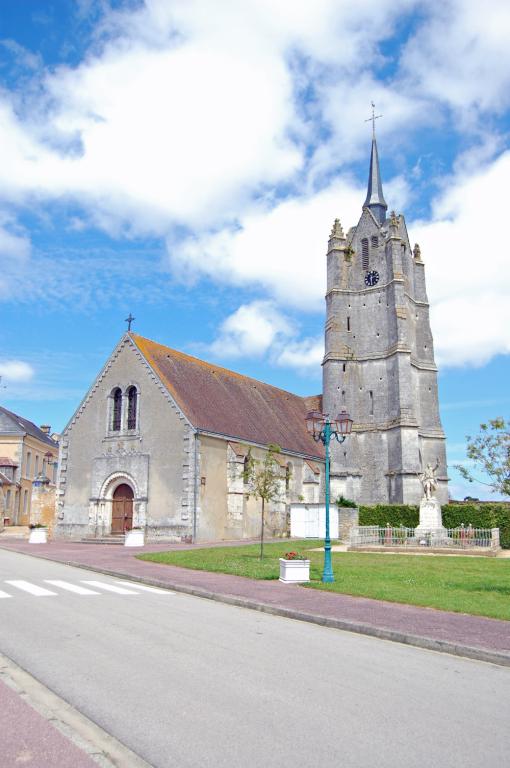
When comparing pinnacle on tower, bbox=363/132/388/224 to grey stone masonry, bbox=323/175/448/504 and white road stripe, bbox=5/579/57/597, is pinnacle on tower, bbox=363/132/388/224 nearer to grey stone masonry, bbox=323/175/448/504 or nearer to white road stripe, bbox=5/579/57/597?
grey stone masonry, bbox=323/175/448/504

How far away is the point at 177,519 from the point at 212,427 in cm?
491

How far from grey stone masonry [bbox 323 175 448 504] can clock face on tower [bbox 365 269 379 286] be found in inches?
3.0

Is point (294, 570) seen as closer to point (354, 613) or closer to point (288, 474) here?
point (354, 613)

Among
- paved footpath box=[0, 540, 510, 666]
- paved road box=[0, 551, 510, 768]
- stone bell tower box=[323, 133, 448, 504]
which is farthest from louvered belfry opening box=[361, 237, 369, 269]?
paved road box=[0, 551, 510, 768]

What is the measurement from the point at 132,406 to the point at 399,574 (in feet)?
64.9

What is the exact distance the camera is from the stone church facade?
→ 29922 millimetres

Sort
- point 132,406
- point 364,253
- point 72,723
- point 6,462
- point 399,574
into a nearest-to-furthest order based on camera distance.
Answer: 1. point 72,723
2. point 399,574
3. point 132,406
4. point 364,253
5. point 6,462

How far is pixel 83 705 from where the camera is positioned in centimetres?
550

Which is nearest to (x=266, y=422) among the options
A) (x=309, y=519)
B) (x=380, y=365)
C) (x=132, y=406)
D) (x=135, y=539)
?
(x=309, y=519)

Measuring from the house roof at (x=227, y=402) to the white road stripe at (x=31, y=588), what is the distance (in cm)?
1606

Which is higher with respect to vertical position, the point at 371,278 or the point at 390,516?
the point at 371,278

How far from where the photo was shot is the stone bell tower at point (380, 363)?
41.4 meters

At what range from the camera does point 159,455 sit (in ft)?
101

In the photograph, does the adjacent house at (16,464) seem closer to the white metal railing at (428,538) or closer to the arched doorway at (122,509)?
the arched doorway at (122,509)
